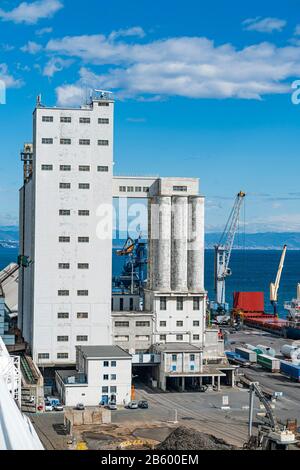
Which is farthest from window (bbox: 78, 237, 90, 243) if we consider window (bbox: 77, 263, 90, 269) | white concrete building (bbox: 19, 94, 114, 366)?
window (bbox: 77, 263, 90, 269)

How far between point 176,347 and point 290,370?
30.5ft

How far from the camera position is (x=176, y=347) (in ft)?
156

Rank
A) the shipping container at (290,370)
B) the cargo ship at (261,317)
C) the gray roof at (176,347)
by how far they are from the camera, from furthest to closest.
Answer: the cargo ship at (261,317) → the shipping container at (290,370) → the gray roof at (176,347)

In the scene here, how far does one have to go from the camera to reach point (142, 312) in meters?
50.4

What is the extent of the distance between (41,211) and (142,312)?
9976 millimetres

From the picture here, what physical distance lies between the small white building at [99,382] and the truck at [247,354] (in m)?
17.2

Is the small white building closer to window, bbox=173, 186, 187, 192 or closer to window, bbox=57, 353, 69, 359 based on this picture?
window, bbox=57, 353, 69, 359

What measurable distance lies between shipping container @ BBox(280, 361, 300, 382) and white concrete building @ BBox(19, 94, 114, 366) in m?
13.4

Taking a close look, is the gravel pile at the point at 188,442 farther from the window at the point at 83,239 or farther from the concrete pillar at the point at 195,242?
the concrete pillar at the point at 195,242

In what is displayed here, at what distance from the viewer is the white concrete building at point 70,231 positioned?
155ft

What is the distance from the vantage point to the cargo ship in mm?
77312

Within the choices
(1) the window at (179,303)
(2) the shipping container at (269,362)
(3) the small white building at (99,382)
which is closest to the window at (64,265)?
(3) the small white building at (99,382)

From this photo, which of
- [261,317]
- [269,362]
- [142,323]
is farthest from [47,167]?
[261,317]
